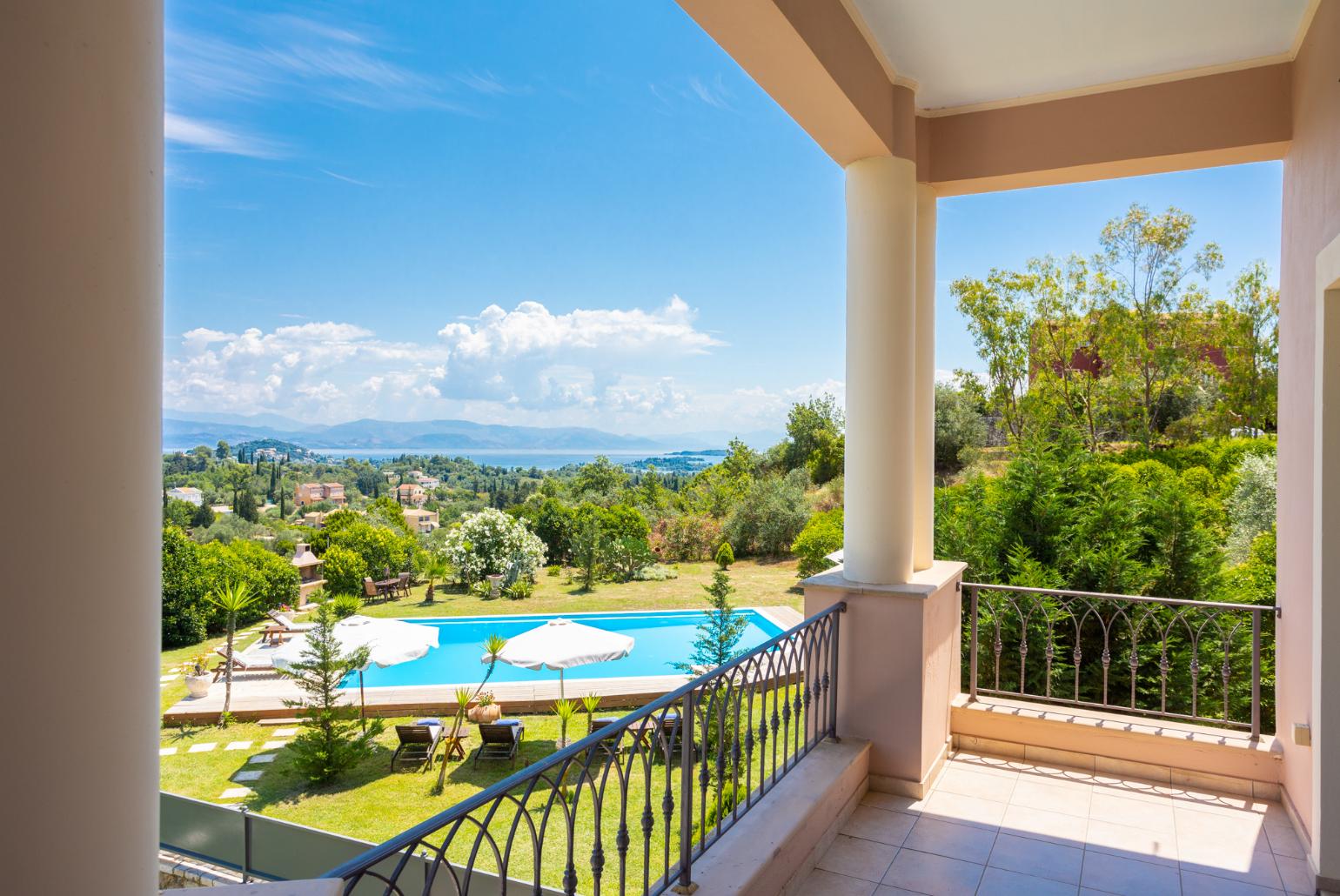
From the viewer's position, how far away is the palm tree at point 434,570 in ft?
62.5

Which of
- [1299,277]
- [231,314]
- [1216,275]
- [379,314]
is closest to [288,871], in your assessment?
[1299,277]

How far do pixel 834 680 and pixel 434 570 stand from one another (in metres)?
17.1

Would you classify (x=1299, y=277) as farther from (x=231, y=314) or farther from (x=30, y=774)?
(x=231, y=314)

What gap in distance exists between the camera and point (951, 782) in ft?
11.7

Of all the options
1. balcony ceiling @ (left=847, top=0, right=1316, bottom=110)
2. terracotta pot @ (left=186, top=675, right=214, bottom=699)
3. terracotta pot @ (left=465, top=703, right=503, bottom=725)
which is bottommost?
terracotta pot @ (left=186, top=675, right=214, bottom=699)

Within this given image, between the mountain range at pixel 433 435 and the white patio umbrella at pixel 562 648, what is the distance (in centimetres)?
3162

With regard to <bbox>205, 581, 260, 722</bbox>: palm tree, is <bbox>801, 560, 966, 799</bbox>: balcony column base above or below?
above

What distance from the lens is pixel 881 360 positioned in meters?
3.46

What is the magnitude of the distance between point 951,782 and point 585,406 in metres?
41.2

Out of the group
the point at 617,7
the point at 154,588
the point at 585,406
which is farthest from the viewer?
the point at 585,406

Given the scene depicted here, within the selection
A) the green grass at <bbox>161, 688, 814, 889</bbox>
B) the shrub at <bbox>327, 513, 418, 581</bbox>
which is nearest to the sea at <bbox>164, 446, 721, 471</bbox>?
the shrub at <bbox>327, 513, 418, 581</bbox>

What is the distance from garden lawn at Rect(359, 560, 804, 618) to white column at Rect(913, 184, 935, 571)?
1219 centimetres

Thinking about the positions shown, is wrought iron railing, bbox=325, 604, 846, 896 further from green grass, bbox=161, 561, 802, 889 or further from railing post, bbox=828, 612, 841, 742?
green grass, bbox=161, 561, 802, 889

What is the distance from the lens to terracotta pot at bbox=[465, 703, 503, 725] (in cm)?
993
